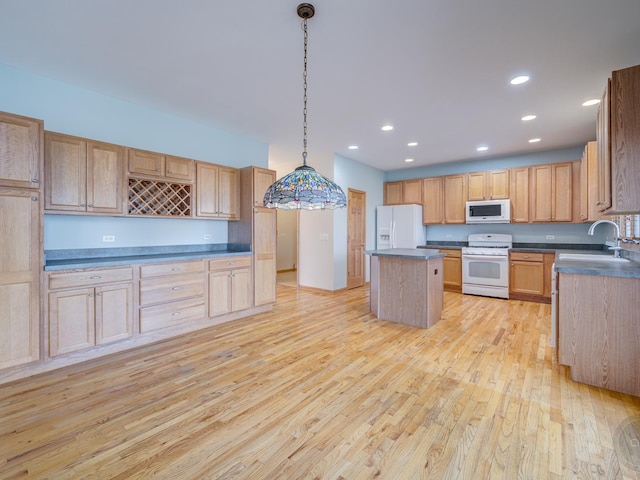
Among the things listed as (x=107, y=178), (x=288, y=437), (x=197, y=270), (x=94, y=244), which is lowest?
(x=288, y=437)

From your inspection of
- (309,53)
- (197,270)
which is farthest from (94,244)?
(309,53)

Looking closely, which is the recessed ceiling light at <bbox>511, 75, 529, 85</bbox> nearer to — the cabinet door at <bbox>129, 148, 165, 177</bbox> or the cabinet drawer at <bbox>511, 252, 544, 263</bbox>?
the cabinet drawer at <bbox>511, 252, 544, 263</bbox>

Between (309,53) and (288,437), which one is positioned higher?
(309,53)

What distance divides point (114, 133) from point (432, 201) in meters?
5.81

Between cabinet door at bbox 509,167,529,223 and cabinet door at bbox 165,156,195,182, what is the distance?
5.64 meters

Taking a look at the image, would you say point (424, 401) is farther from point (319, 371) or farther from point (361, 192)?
point (361, 192)

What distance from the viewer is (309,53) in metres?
2.58

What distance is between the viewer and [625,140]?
2.09 metres

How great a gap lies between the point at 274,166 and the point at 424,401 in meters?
5.89

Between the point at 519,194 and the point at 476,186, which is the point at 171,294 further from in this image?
the point at 519,194

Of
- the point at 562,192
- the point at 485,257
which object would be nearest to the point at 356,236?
the point at 485,257

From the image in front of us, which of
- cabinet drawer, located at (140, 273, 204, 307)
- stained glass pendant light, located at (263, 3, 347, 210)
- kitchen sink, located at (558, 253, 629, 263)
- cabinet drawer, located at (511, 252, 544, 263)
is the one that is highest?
stained glass pendant light, located at (263, 3, 347, 210)

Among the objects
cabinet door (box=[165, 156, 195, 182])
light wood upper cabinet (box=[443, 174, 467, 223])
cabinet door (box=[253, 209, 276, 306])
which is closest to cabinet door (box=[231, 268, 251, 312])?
cabinet door (box=[253, 209, 276, 306])

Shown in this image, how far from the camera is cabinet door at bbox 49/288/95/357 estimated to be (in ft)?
8.78
